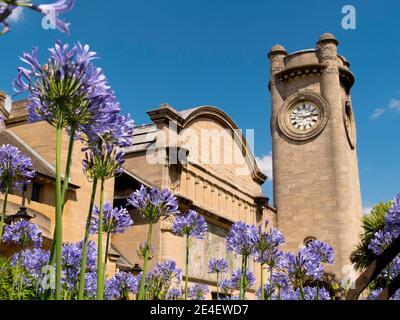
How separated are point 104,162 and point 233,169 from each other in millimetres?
29736

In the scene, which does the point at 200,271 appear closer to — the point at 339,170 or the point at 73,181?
the point at 73,181

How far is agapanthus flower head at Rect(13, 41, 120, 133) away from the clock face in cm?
3650

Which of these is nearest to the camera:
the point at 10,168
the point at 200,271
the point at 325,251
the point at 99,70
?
the point at 99,70

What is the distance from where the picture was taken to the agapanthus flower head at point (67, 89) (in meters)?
3.22

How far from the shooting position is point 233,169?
33.6m

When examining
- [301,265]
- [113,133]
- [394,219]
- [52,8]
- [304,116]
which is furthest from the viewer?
[304,116]

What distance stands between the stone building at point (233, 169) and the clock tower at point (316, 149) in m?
0.08

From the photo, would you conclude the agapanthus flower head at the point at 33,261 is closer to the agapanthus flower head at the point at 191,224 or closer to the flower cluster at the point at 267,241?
the agapanthus flower head at the point at 191,224

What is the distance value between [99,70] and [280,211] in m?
35.4

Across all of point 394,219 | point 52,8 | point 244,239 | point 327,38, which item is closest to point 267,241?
point 244,239

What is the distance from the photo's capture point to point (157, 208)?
5.04 m

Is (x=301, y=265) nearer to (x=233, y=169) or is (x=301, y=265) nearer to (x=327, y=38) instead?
(x=233, y=169)

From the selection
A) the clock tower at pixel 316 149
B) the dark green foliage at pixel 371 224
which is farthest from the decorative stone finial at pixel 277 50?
the dark green foliage at pixel 371 224
